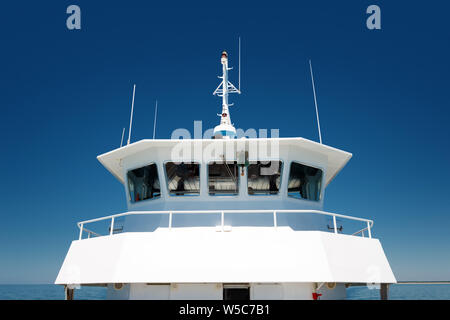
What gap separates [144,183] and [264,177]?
419 cm

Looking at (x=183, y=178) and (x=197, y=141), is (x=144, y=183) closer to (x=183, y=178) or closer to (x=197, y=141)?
(x=183, y=178)

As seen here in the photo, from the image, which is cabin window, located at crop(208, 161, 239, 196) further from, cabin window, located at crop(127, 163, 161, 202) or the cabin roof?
cabin window, located at crop(127, 163, 161, 202)

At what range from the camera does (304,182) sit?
12.1 metres

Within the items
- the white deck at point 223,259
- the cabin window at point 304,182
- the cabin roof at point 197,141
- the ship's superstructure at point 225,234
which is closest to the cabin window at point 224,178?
the ship's superstructure at point 225,234

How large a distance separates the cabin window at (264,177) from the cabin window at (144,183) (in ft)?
10.3

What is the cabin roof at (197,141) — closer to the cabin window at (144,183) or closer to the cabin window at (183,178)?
the cabin window at (144,183)

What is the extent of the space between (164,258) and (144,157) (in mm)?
4667

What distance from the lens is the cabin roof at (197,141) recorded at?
1124 cm

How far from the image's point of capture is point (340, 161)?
13.5m

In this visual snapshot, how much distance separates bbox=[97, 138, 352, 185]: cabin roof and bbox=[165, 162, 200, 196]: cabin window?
0.78m

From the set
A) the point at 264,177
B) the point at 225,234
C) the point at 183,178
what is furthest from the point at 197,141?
the point at 225,234

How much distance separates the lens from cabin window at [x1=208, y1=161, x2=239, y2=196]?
447 inches
